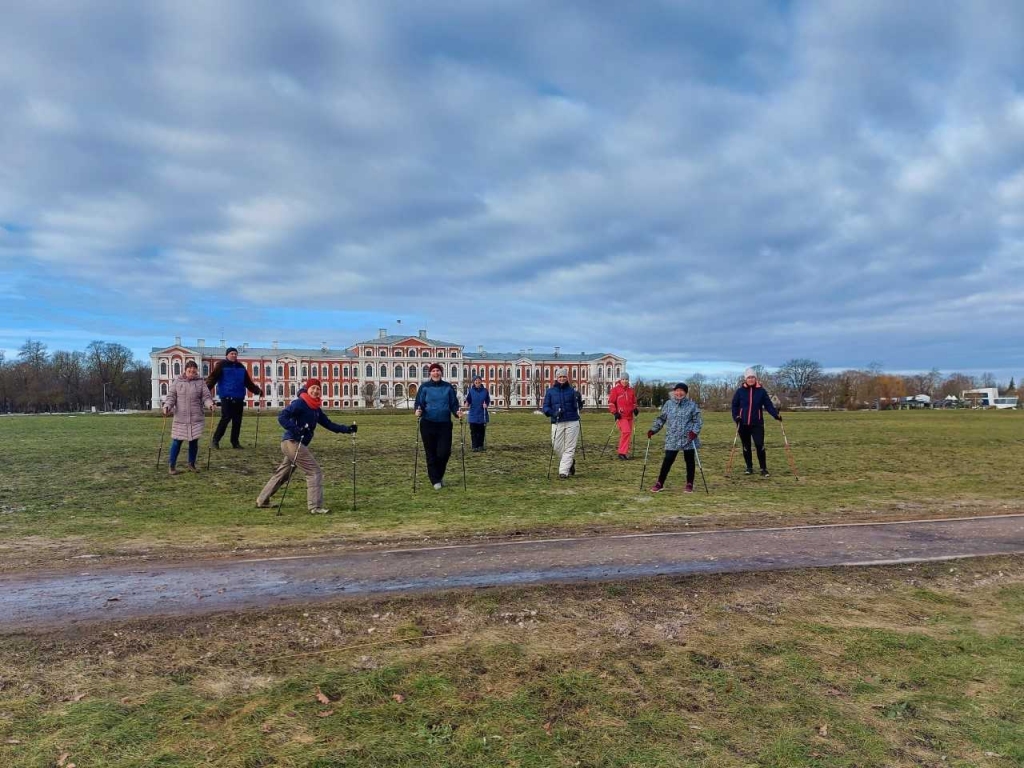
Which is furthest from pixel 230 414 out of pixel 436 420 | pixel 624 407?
pixel 624 407

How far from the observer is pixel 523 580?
641 cm

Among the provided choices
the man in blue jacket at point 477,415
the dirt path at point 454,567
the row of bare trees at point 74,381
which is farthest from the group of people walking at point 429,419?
the row of bare trees at point 74,381

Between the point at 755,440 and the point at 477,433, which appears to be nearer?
the point at 755,440

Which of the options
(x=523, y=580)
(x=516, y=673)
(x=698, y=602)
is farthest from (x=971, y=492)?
(x=516, y=673)

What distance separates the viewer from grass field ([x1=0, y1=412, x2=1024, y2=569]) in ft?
27.5

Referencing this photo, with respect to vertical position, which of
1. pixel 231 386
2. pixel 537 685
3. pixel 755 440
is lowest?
pixel 537 685

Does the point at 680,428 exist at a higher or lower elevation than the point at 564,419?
lower

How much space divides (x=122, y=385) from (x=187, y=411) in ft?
424

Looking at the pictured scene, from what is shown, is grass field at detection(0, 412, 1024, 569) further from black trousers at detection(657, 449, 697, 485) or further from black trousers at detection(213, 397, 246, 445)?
black trousers at detection(213, 397, 246, 445)

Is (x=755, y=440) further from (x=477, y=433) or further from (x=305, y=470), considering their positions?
(x=305, y=470)

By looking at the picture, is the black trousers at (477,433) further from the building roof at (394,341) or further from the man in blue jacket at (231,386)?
the building roof at (394,341)

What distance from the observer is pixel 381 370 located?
127 m

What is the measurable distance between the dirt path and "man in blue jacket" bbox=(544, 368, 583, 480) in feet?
17.3

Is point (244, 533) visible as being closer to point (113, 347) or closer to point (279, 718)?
point (279, 718)
